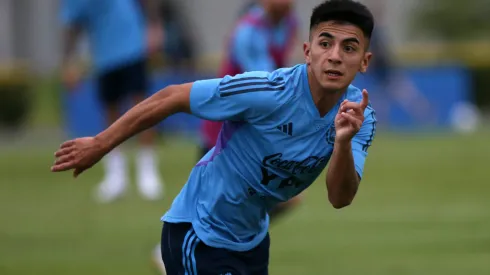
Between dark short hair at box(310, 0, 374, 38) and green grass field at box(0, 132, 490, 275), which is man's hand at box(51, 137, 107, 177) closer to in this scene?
dark short hair at box(310, 0, 374, 38)

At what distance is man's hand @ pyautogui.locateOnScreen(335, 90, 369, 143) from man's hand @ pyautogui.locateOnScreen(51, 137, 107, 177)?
3.69 ft

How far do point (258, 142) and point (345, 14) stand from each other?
77 centimetres

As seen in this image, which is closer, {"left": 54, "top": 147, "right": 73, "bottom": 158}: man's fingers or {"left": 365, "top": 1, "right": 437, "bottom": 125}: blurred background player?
{"left": 54, "top": 147, "right": 73, "bottom": 158}: man's fingers

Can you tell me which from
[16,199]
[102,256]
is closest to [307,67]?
[102,256]

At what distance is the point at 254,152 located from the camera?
19.5ft

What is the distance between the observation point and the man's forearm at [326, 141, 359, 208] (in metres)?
5.46

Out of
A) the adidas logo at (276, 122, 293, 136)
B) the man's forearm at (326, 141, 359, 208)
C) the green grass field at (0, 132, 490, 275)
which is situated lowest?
the green grass field at (0, 132, 490, 275)

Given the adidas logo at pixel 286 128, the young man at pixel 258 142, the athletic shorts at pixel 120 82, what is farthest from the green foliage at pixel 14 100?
the adidas logo at pixel 286 128

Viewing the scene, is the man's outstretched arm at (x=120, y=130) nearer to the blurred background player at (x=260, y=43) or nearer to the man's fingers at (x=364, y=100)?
the man's fingers at (x=364, y=100)

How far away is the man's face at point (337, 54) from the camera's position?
5578 millimetres

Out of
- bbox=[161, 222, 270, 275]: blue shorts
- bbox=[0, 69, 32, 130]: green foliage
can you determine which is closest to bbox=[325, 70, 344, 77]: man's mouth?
bbox=[161, 222, 270, 275]: blue shorts

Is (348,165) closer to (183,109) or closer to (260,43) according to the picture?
(183,109)

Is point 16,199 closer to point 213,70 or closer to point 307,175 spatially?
point 307,175

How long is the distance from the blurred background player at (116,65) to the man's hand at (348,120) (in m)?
8.04
